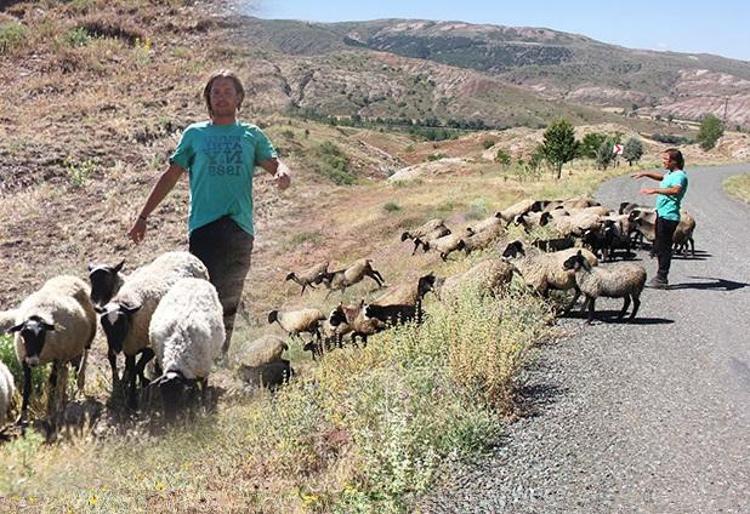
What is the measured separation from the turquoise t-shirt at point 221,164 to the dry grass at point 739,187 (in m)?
25.8

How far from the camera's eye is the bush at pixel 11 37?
25.1 meters

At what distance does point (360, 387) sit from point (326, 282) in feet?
28.5

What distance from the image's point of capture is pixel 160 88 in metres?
23.8

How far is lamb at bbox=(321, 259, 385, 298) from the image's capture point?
1429cm

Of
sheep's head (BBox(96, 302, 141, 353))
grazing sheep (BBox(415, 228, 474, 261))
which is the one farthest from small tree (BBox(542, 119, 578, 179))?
sheep's head (BBox(96, 302, 141, 353))

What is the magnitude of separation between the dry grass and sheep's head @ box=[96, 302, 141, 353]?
26.0m

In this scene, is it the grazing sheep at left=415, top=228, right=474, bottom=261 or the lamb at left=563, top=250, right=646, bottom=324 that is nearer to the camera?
the lamb at left=563, top=250, right=646, bottom=324

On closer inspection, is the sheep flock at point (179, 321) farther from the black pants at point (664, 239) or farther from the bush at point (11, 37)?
the bush at point (11, 37)

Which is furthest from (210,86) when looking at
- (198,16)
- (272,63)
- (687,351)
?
(198,16)

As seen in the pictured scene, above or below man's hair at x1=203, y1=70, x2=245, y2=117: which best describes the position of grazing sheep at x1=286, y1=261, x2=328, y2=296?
below

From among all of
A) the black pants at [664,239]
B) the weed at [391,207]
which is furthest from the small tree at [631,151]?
the black pants at [664,239]

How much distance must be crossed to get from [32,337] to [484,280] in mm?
4975

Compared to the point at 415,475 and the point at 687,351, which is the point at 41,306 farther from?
the point at 687,351

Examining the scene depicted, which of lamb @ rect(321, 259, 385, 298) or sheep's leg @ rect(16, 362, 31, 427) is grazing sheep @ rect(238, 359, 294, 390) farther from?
lamb @ rect(321, 259, 385, 298)
